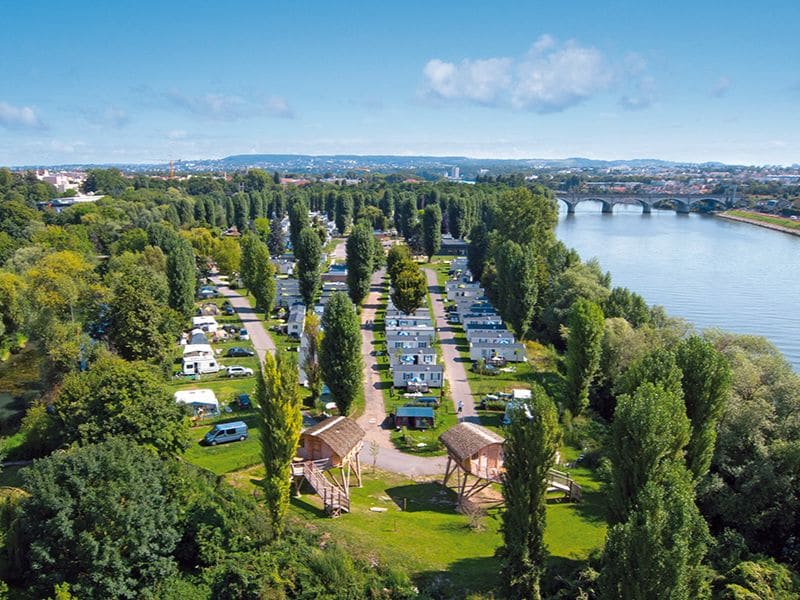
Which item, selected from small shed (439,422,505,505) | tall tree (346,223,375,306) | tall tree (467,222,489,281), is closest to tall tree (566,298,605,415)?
small shed (439,422,505,505)

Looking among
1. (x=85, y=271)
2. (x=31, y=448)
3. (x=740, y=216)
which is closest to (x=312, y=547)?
(x=31, y=448)

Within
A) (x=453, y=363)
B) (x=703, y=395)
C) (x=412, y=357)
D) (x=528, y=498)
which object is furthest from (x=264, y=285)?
(x=528, y=498)

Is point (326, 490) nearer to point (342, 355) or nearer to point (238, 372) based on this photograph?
point (342, 355)

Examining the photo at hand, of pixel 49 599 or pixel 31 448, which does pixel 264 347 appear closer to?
pixel 31 448

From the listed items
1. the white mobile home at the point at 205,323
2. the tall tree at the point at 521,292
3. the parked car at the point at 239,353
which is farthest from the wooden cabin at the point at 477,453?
the white mobile home at the point at 205,323

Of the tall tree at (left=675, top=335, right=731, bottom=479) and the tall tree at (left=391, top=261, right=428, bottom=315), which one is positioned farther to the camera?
the tall tree at (left=391, top=261, right=428, bottom=315)

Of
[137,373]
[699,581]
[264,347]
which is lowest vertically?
[264,347]

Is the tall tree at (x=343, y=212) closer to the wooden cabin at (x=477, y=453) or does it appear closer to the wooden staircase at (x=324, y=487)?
the wooden cabin at (x=477, y=453)

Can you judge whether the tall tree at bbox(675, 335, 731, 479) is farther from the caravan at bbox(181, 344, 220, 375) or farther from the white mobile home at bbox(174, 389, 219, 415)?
the caravan at bbox(181, 344, 220, 375)
